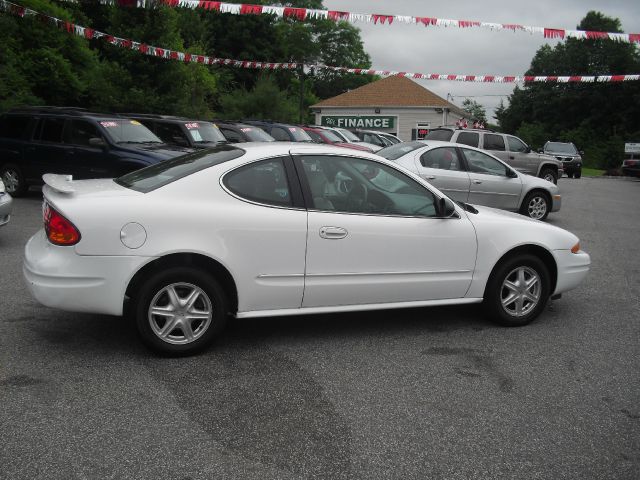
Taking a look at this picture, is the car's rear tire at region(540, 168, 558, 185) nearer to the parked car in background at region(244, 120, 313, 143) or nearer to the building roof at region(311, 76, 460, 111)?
the parked car in background at region(244, 120, 313, 143)

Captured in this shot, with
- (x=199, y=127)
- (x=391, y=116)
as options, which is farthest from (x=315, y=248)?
(x=391, y=116)

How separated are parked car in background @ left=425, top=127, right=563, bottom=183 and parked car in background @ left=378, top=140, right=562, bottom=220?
15.4 feet

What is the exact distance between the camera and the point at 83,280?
412 cm

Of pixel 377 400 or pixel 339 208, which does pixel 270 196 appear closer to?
pixel 339 208

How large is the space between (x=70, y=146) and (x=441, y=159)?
263 inches

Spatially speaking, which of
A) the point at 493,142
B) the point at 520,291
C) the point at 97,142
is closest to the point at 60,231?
the point at 520,291

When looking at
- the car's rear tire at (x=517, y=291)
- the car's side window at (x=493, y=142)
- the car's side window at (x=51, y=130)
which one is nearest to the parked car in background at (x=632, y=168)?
the car's side window at (x=493, y=142)

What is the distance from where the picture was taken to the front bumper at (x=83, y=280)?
4.11m

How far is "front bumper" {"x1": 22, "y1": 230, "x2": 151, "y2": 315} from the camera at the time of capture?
Result: 13.5ft

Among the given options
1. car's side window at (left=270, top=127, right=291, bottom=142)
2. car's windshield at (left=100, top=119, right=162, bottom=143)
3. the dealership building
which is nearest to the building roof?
the dealership building

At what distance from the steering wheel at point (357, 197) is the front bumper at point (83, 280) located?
1.55 m

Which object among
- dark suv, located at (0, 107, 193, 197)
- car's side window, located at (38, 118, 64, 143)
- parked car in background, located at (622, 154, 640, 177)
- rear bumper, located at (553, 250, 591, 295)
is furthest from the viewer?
parked car in background, located at (622, 154, 640, 177)

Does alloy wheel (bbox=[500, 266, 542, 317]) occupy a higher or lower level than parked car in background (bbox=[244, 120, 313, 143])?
lower

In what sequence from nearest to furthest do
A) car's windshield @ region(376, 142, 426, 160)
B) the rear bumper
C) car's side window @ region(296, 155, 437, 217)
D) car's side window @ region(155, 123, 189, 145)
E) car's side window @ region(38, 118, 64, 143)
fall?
car's side window @ region(296, 155, 437, 217)
the rear bumper
car's windshield @ region(376, 142, 426, 160)
car's side window @ region(38, 118, 64, 143)
car's side window @ region(155, 123, 189, 145)
